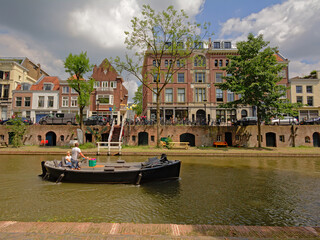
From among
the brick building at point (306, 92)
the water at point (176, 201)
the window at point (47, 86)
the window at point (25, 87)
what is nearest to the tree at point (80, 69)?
the water at point (176, 201)

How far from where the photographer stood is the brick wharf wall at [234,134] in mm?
26562

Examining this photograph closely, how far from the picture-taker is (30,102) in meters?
37.6

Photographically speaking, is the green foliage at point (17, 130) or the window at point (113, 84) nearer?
the green foliage at point (17, 130)

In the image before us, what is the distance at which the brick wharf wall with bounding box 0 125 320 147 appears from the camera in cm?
2656

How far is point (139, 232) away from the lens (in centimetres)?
412

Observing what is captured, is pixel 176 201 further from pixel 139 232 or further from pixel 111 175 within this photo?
pixel 111 175

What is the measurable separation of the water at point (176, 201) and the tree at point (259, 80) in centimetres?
1423

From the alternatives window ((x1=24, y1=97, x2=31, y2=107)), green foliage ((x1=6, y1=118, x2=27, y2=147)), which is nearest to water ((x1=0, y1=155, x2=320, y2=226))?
green foliage ((x1=6, y1=118, x2=27, y2=147))

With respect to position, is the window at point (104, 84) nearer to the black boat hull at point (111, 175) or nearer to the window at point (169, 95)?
the window at point (169, 95)

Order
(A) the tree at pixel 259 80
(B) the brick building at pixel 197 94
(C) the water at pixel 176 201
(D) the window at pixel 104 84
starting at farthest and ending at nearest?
(D) the window at pixel 104 84
(B) the brick building at pixel 197 94
(A) the tree at pixel 259 80
(C) the water at pixel 176 201

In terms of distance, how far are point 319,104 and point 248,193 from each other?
4061 centimetres

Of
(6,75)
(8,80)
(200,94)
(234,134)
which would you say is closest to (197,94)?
(200,94)

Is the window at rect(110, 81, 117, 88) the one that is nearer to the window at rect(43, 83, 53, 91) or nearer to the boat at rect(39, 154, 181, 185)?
the window at rect(43, 83, 53, 91)

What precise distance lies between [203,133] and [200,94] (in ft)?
33.4
